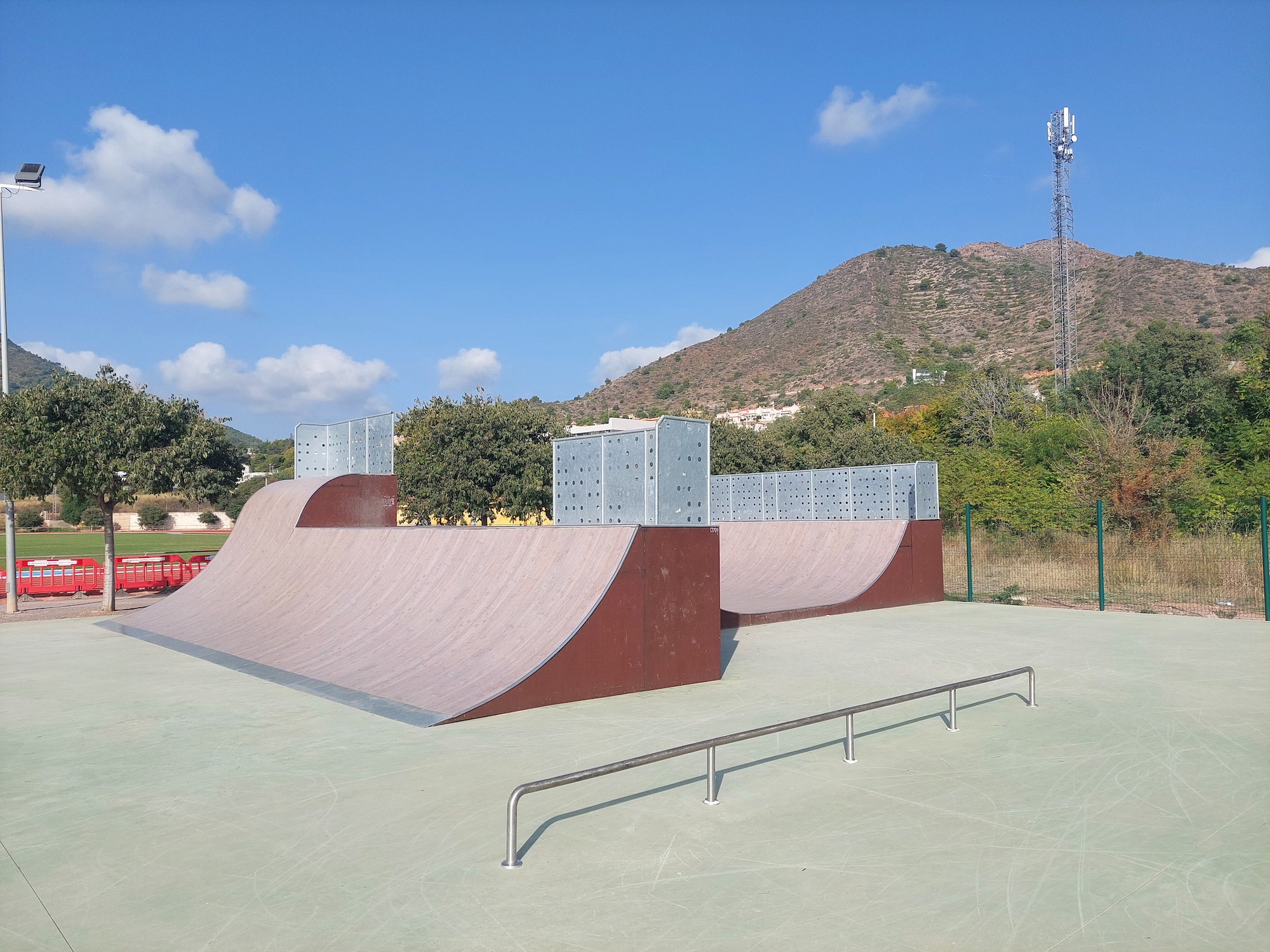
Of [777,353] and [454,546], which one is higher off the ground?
[777,353]

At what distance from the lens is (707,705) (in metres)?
7.75

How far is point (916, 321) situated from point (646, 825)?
266ft

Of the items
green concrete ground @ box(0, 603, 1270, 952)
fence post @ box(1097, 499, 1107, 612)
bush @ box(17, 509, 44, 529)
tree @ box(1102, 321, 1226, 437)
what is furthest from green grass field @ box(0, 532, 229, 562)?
tree @ box(1102, 321, 1226, 437)

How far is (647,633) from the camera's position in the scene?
851 centimetres

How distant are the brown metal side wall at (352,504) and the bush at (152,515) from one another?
59949 mm

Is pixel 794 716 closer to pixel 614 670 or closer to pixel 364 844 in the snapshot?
pixel 614 670

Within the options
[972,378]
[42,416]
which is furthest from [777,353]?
[42,416]

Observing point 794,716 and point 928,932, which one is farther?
point 794,716

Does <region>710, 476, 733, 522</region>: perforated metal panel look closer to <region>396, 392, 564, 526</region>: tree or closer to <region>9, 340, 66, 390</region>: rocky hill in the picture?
<region>396, 392, 564, 526</region>: tree

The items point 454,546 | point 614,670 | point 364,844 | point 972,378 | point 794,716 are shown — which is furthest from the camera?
point 972,378

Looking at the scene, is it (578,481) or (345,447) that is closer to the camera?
(578,481)

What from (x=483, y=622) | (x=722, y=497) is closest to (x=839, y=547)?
(x=722, y=497)

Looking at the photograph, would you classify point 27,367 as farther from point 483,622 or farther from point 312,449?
point 483,622

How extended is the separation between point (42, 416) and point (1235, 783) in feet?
55.1
